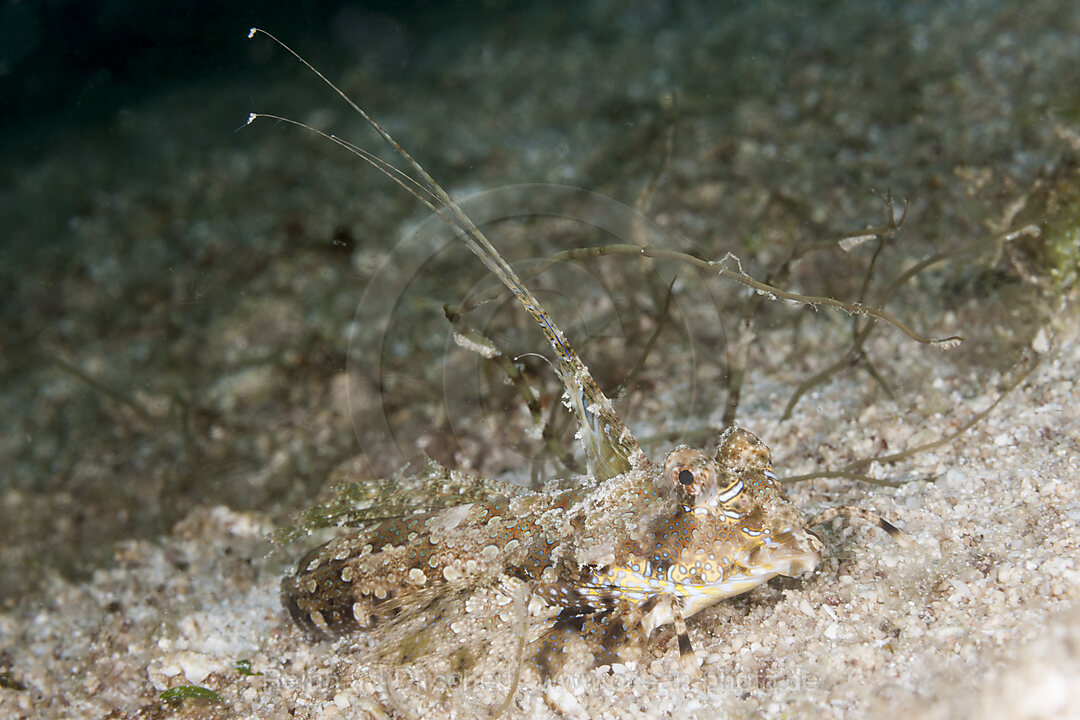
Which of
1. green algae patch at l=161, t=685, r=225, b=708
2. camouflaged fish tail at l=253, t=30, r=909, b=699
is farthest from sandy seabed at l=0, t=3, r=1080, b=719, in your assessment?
camouflaged fish tail at l=253, t=30, r=909, b=699

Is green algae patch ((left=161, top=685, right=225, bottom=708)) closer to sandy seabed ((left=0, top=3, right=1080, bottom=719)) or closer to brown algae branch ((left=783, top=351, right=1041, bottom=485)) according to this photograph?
sandy seabed ((left=0, top=3, right=1080, bottom=719))

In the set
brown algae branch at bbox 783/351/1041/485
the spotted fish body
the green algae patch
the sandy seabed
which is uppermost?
the sandy seabed

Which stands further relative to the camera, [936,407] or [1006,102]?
[1006,102]

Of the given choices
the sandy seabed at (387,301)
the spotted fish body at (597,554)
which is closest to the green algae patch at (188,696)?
the sandy seabed at (387,301)

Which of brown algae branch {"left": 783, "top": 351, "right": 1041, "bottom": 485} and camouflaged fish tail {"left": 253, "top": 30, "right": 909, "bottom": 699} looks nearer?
camouflaged fish tail {"left": 253, "top": 30, "right": 909, "bottom": 699}

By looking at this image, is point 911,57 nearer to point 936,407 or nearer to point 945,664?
point 936,407

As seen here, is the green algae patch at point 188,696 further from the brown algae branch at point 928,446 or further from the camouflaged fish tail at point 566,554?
the brown algae branch at point 928,446

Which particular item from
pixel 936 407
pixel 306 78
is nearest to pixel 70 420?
pixel 306 78

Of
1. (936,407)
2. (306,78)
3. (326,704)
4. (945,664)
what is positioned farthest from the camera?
(306,78)
